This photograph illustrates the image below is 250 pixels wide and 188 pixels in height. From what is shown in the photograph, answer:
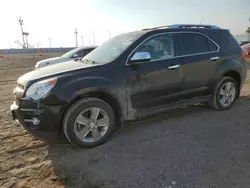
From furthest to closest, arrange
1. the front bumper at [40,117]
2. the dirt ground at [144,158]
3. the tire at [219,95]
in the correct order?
the tire at [219,95] → the front bumper at [40,117] → the dirt ground at [144,158]

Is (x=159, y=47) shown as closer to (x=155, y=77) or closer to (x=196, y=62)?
(x=155, y=77)

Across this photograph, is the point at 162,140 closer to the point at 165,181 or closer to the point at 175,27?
the point at 165,181

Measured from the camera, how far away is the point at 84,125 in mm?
3350

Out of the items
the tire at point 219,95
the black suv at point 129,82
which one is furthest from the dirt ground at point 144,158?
the tire at point 219,95

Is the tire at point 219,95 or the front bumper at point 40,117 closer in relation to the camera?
the front bumper at point 40,117

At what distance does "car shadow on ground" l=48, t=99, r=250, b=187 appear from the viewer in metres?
2.60

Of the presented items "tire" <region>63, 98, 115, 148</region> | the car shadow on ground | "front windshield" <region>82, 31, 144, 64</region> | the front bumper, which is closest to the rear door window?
"front windshield" <region>82, 31, 144, 64</region>

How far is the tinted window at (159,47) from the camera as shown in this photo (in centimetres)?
385

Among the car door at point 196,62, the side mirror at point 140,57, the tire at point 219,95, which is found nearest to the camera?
the side mirror at point 140,57

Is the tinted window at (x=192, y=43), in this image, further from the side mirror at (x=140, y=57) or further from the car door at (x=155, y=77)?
the side mirror at (x=140, y=57)

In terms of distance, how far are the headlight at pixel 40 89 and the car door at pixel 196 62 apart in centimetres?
243

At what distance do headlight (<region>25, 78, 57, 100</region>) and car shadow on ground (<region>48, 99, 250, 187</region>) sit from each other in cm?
96

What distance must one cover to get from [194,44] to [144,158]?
2.61m

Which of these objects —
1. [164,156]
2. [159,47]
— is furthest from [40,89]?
[159,47]
